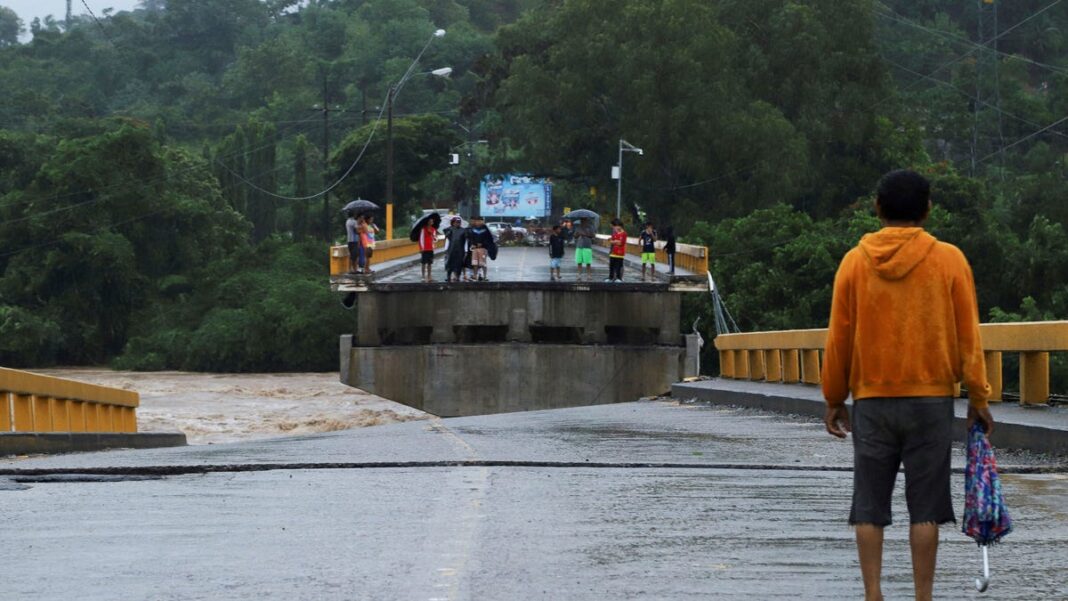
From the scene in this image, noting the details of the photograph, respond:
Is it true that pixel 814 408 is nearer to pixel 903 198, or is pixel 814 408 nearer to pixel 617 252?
pixel 903 198

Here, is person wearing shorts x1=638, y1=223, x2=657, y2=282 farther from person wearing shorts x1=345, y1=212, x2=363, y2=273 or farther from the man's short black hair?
the man's short black hair

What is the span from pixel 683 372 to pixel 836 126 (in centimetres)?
3595

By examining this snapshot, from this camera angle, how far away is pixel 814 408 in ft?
63.1

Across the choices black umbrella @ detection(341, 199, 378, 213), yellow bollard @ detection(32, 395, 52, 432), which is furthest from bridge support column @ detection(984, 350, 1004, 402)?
black umbrella @ detection(341, 199, 378, 213)

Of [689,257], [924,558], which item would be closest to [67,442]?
[924,558]

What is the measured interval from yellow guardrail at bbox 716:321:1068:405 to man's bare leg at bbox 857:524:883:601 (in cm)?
802

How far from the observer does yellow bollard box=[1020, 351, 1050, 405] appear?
49.3 feet

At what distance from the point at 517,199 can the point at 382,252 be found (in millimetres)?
54858

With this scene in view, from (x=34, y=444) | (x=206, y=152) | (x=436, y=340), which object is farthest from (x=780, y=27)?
(x=34, y=444)

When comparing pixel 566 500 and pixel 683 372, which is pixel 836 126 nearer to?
pixel 683 372

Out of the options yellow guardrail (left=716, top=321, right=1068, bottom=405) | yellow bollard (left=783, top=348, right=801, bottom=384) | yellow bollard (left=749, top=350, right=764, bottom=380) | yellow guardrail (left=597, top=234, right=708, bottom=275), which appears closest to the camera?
yellow guardrail (left=716, top=321, right=1068, bottom=405)

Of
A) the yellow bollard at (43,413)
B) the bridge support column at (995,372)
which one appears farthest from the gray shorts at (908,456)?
the yellow bollard at (43,413)

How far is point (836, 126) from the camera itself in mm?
81125

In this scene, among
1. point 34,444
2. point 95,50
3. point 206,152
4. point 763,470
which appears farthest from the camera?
point 95,50
